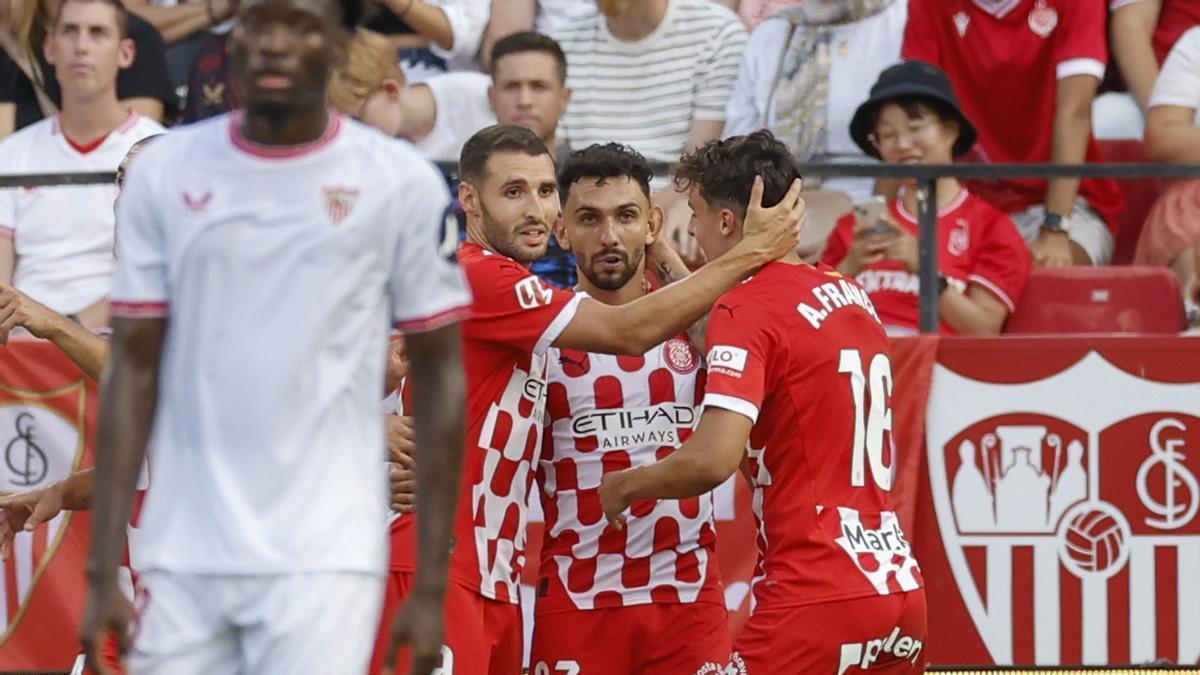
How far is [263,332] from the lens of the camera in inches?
145

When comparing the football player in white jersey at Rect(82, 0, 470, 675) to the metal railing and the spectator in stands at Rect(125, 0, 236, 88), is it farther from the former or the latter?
the spectator in stands at Rect(125, 0, 236, 88)

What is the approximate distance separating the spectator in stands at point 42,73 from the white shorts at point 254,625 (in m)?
5.48

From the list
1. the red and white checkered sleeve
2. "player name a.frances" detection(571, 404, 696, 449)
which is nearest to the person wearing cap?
the red and white checkered sleeve

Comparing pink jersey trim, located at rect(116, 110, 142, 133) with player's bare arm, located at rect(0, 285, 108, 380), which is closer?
player's bare arm, located at rect(0, 285, 108, 380)

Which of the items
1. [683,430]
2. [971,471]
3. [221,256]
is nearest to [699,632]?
[683,430]

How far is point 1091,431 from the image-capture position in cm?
Answer: 782

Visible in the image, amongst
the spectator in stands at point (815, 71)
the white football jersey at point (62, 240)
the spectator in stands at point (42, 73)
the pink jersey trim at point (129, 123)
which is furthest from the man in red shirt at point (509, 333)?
the spectator in stands at point (42, 73)

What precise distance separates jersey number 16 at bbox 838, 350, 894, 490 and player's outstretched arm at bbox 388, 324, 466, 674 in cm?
184

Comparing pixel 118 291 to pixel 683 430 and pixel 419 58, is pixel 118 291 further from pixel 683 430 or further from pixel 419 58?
pixel 419 58

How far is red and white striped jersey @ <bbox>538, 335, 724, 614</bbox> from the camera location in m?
6.10

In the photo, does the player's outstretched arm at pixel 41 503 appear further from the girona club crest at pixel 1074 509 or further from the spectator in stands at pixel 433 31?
the spectator in stands at pixel 433 31

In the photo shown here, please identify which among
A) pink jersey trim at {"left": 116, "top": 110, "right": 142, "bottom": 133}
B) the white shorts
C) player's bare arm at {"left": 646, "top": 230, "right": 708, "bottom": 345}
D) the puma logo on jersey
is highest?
pink jersey trim at {"left": 116, "top": 110, "right": 142, "bottom": 133}

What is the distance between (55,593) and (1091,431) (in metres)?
4.18

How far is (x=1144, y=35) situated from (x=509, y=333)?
4348 mm
